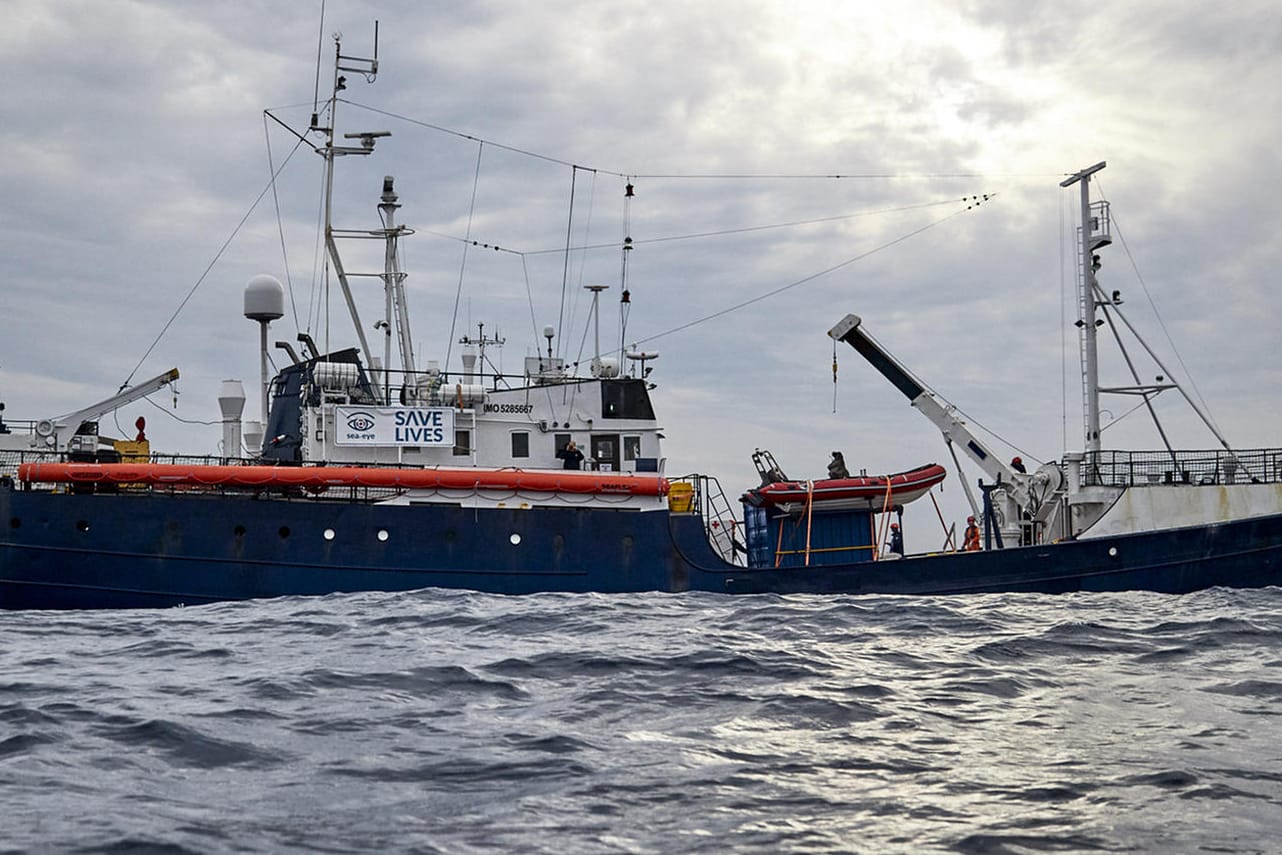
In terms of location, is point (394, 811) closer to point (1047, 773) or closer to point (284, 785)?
point (284, 785)

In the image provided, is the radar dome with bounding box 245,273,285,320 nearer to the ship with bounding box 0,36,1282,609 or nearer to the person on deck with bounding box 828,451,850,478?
the ship with bounding box 0,36,1282,609

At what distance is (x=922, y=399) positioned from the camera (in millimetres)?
25578

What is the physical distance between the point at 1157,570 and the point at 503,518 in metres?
12.1

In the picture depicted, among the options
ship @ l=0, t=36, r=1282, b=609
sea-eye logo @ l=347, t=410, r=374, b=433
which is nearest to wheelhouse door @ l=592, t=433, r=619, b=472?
ship @ l=0, t=36, r=1282, b=609

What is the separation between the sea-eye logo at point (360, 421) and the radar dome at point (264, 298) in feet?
17.3

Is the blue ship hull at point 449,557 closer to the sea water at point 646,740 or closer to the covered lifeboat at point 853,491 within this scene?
the covered lifeboat at point 853,491

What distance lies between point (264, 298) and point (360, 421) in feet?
18.1

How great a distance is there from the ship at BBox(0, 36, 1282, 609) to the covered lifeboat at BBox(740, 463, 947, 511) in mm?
41

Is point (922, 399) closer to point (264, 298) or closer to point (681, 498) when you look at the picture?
point (681, 498)

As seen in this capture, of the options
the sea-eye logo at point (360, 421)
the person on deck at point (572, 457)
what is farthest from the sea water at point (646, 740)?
the person on deck at point (572, 457)

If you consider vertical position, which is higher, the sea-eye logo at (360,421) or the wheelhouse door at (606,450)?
the sea-eye logo at (360,421)

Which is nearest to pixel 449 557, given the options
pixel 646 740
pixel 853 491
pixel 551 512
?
pixel 551 512

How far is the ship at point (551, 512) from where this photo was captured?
66.1 ft

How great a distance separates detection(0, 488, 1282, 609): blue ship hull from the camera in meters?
19.8
